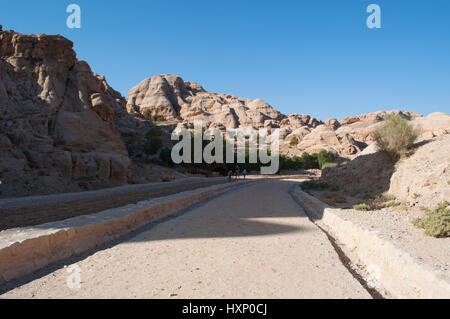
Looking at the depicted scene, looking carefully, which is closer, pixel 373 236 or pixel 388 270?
pixel 388 270

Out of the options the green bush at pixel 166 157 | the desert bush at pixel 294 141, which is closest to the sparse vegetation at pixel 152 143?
the green bush at pixel 166 157

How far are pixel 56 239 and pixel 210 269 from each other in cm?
283

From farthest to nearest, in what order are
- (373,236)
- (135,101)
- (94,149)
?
(135,101), (94,149), (373,236)

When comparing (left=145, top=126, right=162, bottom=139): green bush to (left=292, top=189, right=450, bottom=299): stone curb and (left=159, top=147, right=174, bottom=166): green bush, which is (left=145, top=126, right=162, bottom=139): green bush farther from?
(left=292, top=189, right=450, bottom=299): stone curb

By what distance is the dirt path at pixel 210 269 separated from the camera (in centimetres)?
375

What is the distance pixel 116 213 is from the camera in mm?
7867

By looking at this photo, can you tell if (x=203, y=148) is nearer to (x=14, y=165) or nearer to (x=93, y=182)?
(x=93, y=182)

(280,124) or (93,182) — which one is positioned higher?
(280,124)

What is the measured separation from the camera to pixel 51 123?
25266 mm

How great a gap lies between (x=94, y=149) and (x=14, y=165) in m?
9.56

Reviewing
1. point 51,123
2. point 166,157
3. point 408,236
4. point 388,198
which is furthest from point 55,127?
point 408,236

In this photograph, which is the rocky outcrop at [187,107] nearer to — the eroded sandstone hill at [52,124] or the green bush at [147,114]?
the green bush at [147,114]

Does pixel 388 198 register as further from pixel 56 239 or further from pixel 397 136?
pixel 56 239

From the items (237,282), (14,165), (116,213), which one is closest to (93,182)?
(14,165)
